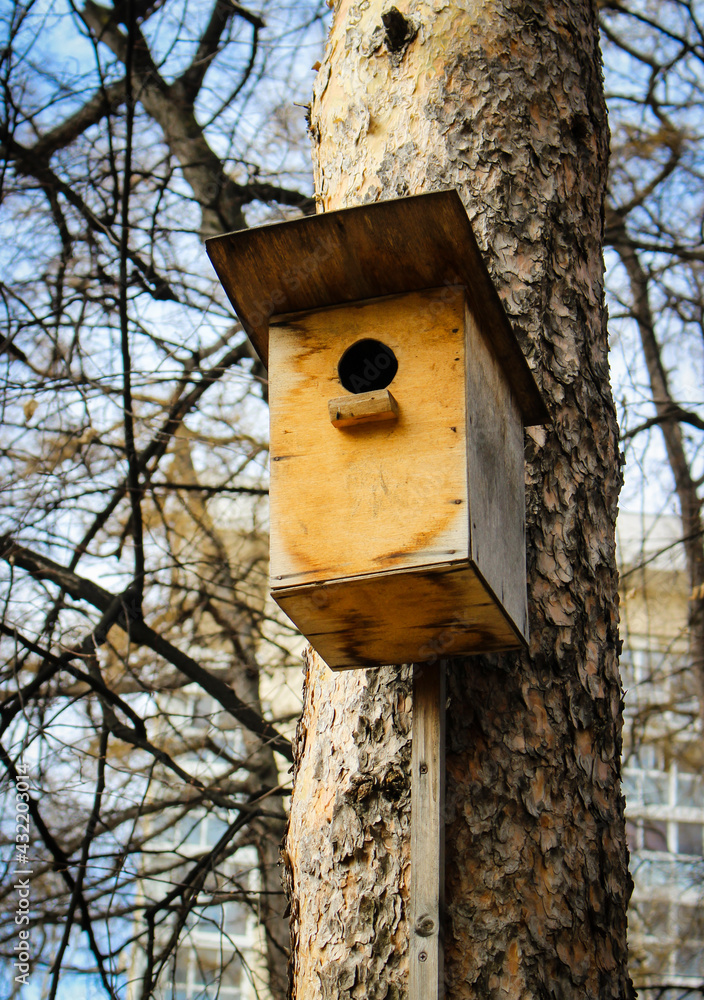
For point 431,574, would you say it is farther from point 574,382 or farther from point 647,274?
point 647,274

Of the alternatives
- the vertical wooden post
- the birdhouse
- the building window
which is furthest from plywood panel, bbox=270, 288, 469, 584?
the building window

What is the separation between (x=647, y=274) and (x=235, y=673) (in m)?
3.00

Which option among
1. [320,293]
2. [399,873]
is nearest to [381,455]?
[320,293]

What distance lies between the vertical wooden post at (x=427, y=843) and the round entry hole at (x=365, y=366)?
53 cm

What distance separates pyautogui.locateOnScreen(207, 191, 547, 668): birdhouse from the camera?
1.53 m

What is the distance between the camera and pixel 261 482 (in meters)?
4.84

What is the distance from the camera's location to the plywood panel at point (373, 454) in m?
1.51

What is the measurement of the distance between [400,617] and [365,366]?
45 centimetres

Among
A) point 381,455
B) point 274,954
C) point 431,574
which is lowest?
point 274,954

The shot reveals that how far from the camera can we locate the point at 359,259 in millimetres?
1672

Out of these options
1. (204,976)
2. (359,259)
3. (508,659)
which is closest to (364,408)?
(359,259)

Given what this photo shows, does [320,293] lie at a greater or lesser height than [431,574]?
greater

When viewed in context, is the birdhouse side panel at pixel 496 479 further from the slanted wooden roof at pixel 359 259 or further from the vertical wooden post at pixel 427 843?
the vertical wooden post at pixel 427 843

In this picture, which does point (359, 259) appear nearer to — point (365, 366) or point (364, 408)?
point (365, 366)
